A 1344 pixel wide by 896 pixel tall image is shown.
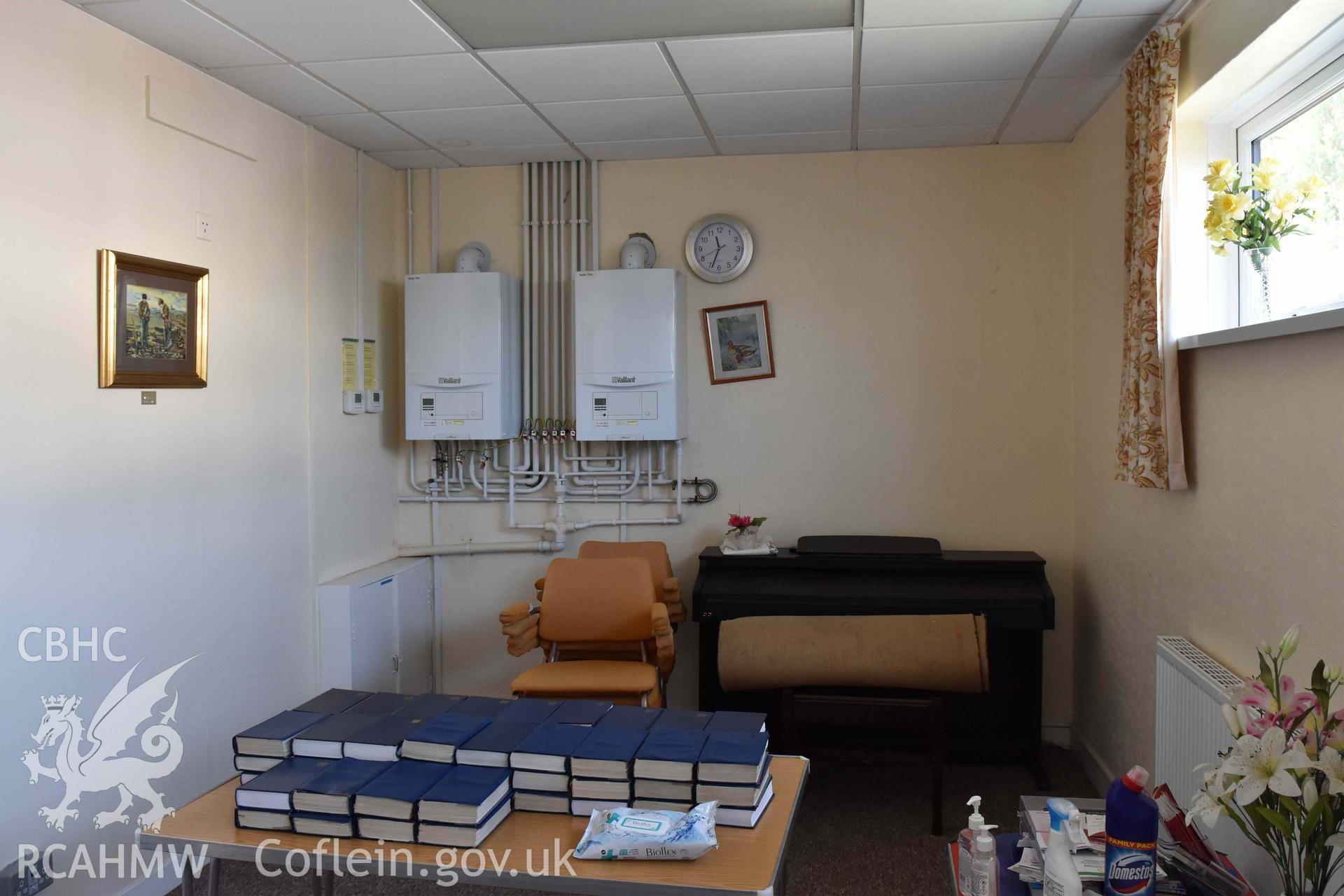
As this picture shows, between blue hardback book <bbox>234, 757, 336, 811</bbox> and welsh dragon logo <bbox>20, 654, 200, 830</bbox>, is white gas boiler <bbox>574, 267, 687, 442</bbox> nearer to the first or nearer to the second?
welsh dragon logo <bbox>20, 654, 200, 830</bbox>

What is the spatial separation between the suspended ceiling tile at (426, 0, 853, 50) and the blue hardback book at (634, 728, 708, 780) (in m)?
2.12

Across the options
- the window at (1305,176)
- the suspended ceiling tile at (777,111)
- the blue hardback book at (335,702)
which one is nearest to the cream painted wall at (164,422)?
the blue hardback book at (335,702)

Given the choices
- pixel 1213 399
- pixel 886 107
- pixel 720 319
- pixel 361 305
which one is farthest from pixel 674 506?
pixel 1213 399

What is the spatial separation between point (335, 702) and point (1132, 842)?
1957 millimetres

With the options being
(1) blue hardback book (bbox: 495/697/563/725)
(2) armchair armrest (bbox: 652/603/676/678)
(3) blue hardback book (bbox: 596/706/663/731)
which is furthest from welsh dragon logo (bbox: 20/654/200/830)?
(2) armchair armrest (bbox: 652/603/676/678)

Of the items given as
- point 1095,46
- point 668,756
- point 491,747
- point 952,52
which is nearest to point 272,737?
point 491,747

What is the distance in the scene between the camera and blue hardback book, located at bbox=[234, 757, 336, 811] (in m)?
2.09

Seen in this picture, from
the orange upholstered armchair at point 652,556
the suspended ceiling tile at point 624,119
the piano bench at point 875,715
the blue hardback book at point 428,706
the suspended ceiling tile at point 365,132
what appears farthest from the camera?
the orange upholstered armchair at point 652,556

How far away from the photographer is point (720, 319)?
4715 millimetres

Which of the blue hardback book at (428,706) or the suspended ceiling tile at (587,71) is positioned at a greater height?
the suspended ceiling tile at (587,71)

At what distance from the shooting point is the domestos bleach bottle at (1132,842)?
65.1 inches

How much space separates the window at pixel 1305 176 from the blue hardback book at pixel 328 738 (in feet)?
8.40

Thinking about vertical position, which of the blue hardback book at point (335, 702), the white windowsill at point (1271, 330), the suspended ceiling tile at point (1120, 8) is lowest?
the blue hardback book at point (335, 702)

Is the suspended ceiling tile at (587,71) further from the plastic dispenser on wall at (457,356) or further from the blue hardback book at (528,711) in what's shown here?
the blue hardback book at (528,711)
